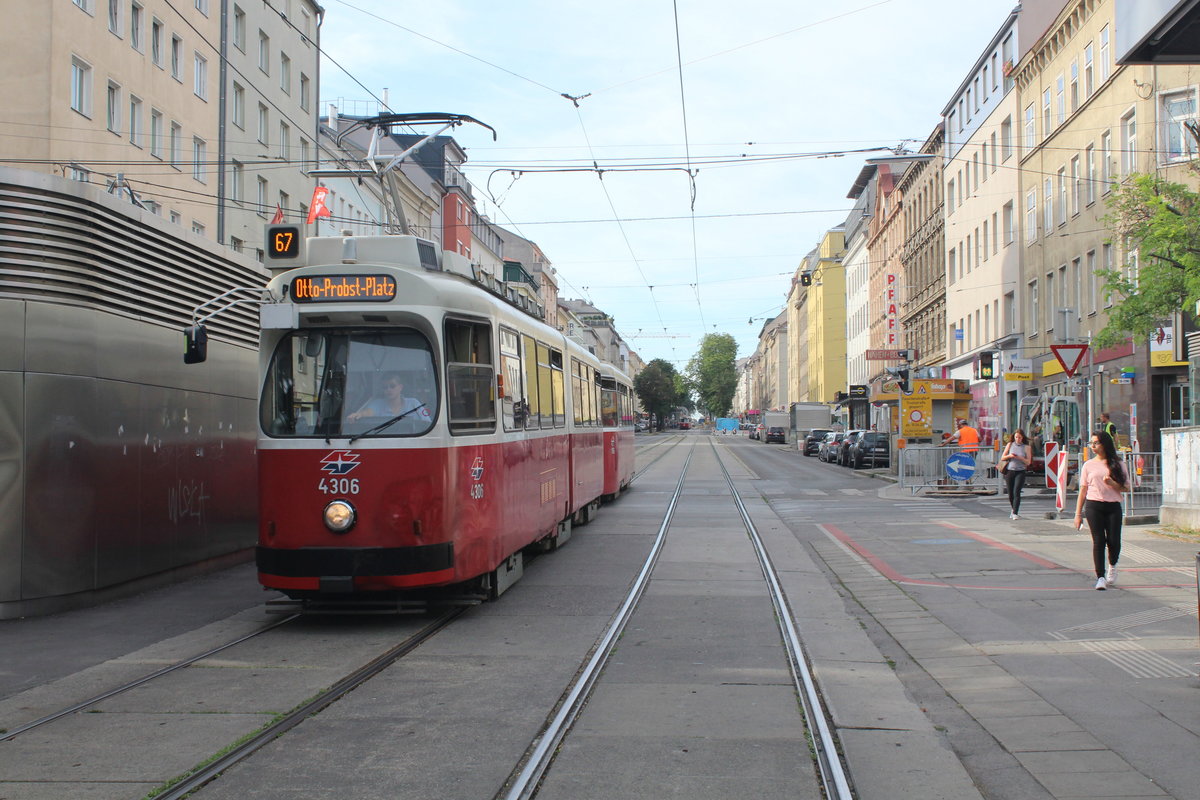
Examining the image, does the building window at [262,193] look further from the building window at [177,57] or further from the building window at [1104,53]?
the building window at [1104,53]

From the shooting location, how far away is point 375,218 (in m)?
50.0

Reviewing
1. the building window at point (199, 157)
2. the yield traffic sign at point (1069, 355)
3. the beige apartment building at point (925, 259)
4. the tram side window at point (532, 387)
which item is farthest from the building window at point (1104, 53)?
the tram side window at point (532, 387)

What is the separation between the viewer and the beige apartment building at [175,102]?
84.1ft

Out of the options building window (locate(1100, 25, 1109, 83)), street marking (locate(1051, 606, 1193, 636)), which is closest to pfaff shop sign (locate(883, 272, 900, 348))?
building window (locate(1100, 25, 1109, 83))

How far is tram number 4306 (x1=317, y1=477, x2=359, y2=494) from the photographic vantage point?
962 centimetres

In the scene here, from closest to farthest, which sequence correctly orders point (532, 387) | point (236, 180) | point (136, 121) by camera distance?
point (532, 387)
point (136, 121)
point (236, 180)

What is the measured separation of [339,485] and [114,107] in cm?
2319

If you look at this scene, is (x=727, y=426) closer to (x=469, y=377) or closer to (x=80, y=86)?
(x=80, y=86)

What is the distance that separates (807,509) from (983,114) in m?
31.0

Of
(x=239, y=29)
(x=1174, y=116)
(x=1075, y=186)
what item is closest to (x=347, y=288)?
(x=1174, y=116)

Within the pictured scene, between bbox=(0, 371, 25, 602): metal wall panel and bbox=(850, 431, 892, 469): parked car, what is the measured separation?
120 feet

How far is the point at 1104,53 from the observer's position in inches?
1353

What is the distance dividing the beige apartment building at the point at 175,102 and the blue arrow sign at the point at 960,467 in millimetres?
18070

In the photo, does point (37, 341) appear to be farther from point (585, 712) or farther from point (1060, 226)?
point (1060, 226)
